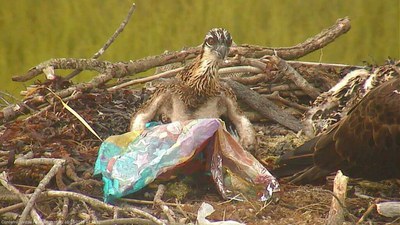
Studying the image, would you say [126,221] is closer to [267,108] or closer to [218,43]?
[218,43]

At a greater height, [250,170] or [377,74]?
[377,74]

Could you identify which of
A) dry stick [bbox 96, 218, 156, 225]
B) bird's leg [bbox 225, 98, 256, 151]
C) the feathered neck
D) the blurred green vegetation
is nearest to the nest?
dry stick [bbox 96, 218, 156, 225]

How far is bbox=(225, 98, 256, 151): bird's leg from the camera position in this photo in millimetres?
3461

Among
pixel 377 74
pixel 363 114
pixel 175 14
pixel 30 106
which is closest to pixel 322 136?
pixel 363 114

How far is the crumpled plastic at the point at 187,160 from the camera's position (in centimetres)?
314

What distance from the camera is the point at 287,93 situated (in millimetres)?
4016

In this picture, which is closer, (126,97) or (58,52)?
(126,97)

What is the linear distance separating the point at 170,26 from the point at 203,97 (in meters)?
1.59

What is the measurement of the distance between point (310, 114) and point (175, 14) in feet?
5.09

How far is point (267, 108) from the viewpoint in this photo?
3.80 m

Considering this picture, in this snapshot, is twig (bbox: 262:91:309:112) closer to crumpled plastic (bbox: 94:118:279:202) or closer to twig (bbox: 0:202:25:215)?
crumpled plastic (bbox: 94:118:279:202)

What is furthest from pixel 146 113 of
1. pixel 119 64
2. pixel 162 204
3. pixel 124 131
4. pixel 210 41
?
pixel 162 204

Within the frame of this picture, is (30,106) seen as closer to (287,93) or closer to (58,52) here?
(287,93)

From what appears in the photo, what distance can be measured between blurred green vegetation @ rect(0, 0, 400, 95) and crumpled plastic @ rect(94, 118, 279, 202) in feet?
5.95
